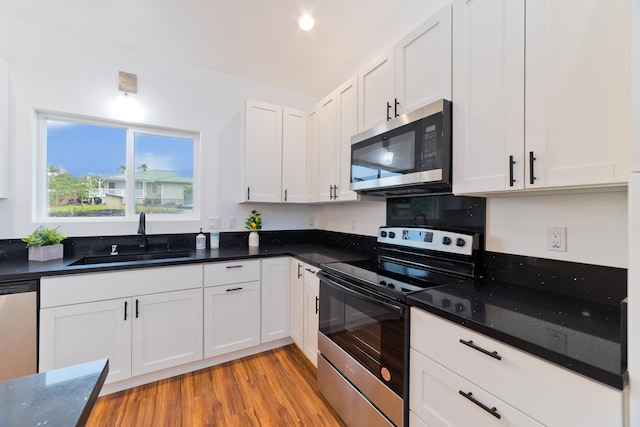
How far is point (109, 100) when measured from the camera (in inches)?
91.3

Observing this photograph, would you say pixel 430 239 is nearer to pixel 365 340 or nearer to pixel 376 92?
pixel 365 340

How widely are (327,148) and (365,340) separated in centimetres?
165

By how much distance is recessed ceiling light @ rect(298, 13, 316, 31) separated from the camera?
216 centimetres

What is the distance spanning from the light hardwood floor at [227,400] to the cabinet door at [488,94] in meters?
1.68

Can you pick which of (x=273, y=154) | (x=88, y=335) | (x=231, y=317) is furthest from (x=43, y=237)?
(x=273, y=154)

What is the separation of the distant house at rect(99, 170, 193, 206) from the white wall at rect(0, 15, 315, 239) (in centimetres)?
21

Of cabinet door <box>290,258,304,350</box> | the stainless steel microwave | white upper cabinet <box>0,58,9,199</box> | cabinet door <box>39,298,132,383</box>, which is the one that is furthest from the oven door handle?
white upper cabinet <box>0,58,9,199</box>

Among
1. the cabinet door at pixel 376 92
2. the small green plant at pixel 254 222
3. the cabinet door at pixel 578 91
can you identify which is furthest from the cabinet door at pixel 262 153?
the cabinet door at pixel 578 91

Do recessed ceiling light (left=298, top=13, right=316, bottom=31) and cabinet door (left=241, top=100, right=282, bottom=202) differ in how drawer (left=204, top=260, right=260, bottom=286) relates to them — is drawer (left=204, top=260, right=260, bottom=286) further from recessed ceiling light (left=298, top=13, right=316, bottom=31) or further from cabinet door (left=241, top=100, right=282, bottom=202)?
recessed ceiling light (left=298, top=13, right=316, bottom=31)

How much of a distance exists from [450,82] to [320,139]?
137 cm

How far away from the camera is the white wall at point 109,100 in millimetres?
2047

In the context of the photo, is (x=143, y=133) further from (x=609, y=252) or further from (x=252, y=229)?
(x=609, y=252)

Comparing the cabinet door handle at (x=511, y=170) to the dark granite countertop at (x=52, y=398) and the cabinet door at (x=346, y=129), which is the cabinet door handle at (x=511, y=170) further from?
the dark granite countertop at (x=52, y=398)

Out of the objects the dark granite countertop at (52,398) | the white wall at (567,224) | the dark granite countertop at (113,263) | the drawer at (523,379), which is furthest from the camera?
the dark granite countertop at (113,263)
